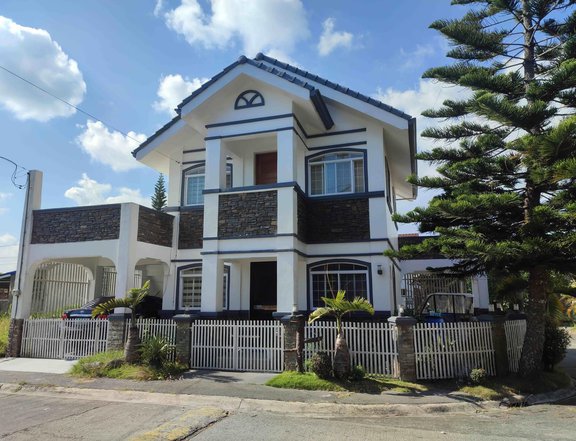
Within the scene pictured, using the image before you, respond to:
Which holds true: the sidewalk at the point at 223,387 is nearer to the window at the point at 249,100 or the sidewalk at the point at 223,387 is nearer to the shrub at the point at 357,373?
the shrub at the point at 357,373

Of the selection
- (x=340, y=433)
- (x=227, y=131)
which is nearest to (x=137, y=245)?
(x=227, y=131)

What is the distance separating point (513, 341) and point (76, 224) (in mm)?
12843

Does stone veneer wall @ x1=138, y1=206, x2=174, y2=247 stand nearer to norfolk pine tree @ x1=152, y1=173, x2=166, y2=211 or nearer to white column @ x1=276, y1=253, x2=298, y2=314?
white column @ x1=276, y1=253, x2=298, y2=314

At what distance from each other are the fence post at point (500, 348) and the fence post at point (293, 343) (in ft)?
14.7

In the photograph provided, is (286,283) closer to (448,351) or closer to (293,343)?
(293,343)

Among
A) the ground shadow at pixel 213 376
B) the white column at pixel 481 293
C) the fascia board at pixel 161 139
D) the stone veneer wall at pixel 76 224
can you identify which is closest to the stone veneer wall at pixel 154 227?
the stone veneer wall at pixel 76 224

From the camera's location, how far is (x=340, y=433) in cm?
647

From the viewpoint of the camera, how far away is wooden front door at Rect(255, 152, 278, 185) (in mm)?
14984

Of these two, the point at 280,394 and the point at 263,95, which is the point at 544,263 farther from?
the point at 263,95

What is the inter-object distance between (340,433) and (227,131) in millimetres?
9538

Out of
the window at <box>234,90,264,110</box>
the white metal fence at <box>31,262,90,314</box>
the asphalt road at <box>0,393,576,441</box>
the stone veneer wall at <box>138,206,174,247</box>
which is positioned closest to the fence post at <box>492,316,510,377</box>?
the asphalt road at <box>0,393,576,441</box>

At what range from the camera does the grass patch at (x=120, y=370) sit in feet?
32.7

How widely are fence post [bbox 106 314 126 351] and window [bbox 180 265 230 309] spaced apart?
281 cm

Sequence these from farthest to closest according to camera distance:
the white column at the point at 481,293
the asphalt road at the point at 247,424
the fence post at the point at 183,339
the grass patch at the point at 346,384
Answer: the white column at the point at 481,293 → the fence post at the point at 183,339 → the grass patch at the point at 346,384 → the asphalt road at the point at 247,424
